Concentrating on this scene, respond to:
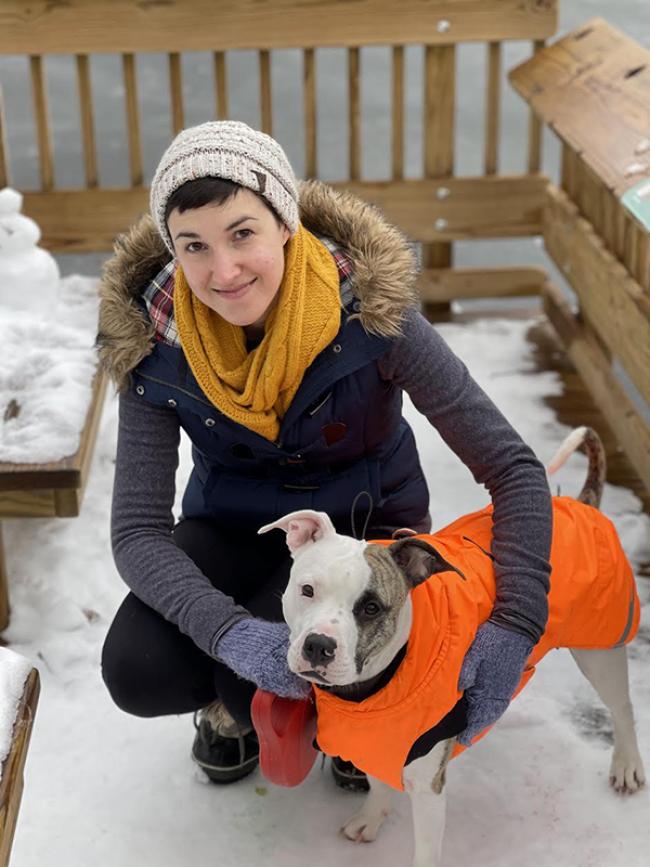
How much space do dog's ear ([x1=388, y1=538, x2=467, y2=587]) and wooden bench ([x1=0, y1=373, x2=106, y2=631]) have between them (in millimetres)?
1092

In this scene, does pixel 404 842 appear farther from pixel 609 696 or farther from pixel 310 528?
pixel 310 528

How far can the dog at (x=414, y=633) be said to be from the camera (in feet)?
5.76

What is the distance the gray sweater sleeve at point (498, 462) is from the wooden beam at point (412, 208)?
2.44 meters

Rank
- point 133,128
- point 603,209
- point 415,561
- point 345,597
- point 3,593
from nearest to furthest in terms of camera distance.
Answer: point 345,597 → point 415,561 → point 3,593 → point 603,209 → point 133,128

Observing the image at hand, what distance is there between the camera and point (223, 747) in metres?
2.36

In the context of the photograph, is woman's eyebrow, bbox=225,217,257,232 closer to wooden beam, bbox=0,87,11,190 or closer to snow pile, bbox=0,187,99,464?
snow pile, bbox=0,187,99,464

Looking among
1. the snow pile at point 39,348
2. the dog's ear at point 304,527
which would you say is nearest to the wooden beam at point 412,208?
the snow pile at point 39,348

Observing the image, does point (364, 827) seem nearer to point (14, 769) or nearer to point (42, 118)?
point (14, 769)

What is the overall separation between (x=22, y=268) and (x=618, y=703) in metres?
2.19

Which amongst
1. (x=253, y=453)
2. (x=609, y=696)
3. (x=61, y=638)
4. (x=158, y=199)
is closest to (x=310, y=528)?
(x=253, y=453)

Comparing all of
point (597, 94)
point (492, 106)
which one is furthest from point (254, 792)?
point (492, 106)

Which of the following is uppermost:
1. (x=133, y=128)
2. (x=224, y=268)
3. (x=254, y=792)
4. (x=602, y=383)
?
(x=224, y=268)

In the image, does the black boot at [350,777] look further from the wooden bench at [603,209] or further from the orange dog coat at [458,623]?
the wooden bench at [603,209]

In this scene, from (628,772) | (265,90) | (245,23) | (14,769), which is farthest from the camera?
(265,90)
